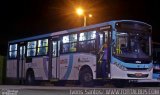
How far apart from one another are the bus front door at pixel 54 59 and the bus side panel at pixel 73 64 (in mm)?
633

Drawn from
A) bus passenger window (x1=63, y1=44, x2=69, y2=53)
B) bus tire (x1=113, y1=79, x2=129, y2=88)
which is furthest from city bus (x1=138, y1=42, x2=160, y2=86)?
bus passenger window (x1=63, y1=44, x2=69, y2=53)

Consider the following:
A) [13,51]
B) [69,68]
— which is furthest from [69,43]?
[13,51]

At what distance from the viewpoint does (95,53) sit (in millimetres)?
23797

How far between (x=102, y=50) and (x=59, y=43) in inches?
192

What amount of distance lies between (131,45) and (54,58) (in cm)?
653

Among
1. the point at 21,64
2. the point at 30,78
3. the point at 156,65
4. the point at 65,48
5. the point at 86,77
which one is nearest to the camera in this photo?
the point at 86,77

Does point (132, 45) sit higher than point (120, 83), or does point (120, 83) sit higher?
point (132, 45)

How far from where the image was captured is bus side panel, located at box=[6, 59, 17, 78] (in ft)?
107

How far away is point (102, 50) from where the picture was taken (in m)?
23.3

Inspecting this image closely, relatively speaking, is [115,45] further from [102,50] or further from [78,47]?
[78,47]

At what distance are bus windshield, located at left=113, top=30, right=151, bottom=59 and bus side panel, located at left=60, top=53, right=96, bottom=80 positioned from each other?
1763 millimetres

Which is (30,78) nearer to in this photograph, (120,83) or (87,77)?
(87,77)

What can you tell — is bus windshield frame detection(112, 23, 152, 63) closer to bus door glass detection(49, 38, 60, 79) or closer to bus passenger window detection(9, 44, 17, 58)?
bus door glass detection(49, 38, 60, 79)

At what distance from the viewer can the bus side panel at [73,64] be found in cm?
2409
